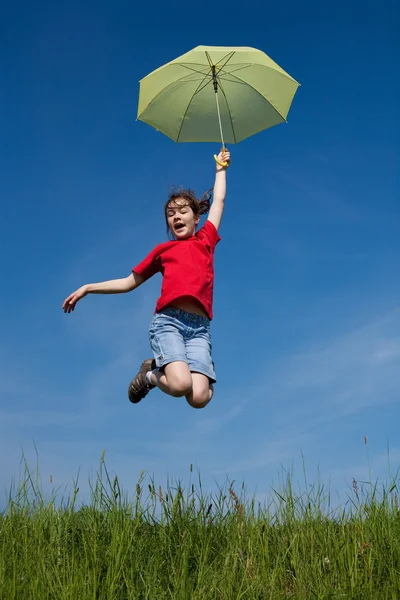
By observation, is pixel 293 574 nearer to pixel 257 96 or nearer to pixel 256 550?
pixel 256 550

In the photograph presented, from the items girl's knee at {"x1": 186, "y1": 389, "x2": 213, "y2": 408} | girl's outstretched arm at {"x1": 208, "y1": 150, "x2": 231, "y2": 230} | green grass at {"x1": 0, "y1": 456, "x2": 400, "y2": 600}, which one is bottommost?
green grass at {"x1": 0, "y1": 456, "x2": 400, "y2": 600}

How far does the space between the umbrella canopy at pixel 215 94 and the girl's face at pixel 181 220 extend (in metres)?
1.18

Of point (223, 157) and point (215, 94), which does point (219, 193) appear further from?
point (215, 94)

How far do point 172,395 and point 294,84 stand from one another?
13.0ft

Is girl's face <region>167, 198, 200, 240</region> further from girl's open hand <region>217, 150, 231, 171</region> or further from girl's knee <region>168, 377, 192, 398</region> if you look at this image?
girl's knee <region>168, 377, 192, 398</region>

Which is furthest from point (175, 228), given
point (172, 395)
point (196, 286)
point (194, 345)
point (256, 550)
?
point (256, 550)

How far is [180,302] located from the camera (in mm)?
6242

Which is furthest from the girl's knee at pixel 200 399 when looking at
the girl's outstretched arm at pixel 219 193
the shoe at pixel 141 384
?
the girl's outstretched arm at pixel 219 193

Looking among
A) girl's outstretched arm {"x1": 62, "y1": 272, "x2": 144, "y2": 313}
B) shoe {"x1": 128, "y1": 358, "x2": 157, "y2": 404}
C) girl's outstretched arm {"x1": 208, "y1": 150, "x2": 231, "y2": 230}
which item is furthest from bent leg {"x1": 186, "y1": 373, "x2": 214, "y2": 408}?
girl's outstretched arm {"x1": 208, "y1": 150, "x2": 231, "y2": 230}

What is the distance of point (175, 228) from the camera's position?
22.1 feet

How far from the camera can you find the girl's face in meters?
6.70

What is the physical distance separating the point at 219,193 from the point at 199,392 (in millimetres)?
2256

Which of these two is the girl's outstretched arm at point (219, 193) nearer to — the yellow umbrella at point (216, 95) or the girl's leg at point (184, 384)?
the yellow umbrella at point (216, 95)

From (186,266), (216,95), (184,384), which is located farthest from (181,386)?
(216,95)
